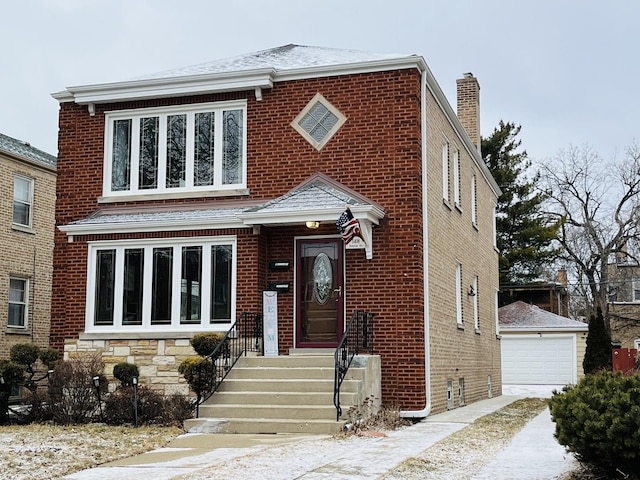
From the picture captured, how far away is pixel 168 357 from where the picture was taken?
14859 mm

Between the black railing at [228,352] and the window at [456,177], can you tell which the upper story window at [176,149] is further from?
the window at [456,177]

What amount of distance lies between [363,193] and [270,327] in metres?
3.03

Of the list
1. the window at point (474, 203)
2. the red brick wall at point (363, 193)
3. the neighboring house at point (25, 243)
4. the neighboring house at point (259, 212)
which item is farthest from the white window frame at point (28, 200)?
the window at point (474, 203)

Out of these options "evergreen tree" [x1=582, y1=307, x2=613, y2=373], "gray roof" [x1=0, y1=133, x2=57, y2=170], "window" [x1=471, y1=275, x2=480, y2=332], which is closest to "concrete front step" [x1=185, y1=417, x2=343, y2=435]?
"window" [x1=471, y1=275, x2=480, y2=332]

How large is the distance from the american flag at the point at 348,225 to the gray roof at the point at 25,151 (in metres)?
12.5

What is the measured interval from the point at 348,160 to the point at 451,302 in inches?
170

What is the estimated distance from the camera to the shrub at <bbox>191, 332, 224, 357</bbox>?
1406 cm

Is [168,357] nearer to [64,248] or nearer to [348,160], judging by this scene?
[64,248]

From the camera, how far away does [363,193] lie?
595 inches

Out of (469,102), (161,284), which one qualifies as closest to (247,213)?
(161,284)

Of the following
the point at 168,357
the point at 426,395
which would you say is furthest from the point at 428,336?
the point at 168,357

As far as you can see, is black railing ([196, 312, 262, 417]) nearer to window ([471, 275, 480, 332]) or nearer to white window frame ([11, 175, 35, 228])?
window ([471, 275, 480, 332])

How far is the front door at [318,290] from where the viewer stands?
1508 cm

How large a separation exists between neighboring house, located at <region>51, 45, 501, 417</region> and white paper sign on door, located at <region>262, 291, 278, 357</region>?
273mm
